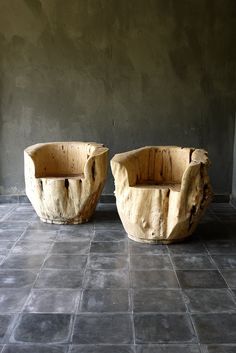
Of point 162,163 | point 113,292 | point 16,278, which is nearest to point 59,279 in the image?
point 16,278

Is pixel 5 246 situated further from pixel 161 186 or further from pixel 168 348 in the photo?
pixel 168 348

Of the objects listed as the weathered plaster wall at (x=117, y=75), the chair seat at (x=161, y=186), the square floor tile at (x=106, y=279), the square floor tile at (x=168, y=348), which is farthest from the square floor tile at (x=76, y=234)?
the square floor tile at (x=168, y=348)

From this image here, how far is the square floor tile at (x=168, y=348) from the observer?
182cm

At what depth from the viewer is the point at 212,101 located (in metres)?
4.61

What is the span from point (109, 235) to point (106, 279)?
96cm

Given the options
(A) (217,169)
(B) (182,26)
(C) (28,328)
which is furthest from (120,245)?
(B) (182,26)

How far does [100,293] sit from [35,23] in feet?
10.9

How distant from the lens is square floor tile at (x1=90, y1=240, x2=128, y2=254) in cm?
314

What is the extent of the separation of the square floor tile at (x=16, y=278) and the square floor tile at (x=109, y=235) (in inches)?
34.3

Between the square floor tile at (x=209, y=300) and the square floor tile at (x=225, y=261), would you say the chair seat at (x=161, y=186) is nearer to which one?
the square floor tile at (x=225, y=261)

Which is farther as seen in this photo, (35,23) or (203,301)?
(35,23)

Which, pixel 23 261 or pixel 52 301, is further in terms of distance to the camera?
pixel 23 261

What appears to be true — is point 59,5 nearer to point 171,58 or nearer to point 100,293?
point 171,58

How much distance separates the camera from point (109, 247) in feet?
10.6
